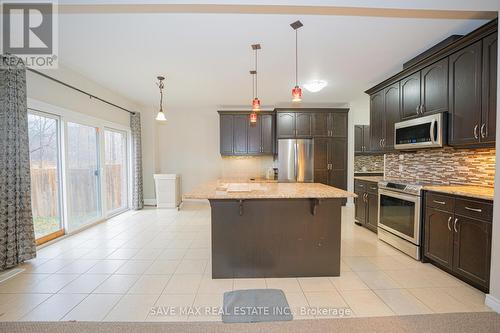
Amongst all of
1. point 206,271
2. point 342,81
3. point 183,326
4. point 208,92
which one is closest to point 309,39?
point 342,81

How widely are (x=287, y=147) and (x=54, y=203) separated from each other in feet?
14.6

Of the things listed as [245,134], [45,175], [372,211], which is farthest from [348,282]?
[45,175]

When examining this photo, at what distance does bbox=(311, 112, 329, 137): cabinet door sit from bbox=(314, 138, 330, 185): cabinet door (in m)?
0.17

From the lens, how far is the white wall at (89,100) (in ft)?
9.99

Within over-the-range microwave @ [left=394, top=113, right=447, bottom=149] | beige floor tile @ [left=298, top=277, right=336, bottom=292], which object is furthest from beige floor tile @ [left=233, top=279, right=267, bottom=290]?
over-the-range microwave @ [left=394, top=113, right=447, bottom=149]

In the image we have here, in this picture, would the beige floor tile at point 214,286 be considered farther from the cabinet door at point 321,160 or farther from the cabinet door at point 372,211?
the cabinet door at point 321,160

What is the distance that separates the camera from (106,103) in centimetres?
449

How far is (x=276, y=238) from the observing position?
7.81ft

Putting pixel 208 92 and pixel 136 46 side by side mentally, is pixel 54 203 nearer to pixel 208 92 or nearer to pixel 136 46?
pixel 136 46

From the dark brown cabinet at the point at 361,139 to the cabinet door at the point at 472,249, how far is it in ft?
13.4

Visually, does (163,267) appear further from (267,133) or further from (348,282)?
(267,133)

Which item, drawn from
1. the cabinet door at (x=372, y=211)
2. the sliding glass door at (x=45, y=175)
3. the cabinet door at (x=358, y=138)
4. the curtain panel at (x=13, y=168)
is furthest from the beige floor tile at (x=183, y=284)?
the cabinet door at (x=358, y=138)

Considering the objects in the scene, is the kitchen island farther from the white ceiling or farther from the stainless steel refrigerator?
the stainless steel refrigerator

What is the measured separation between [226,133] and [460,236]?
15.0 ft
